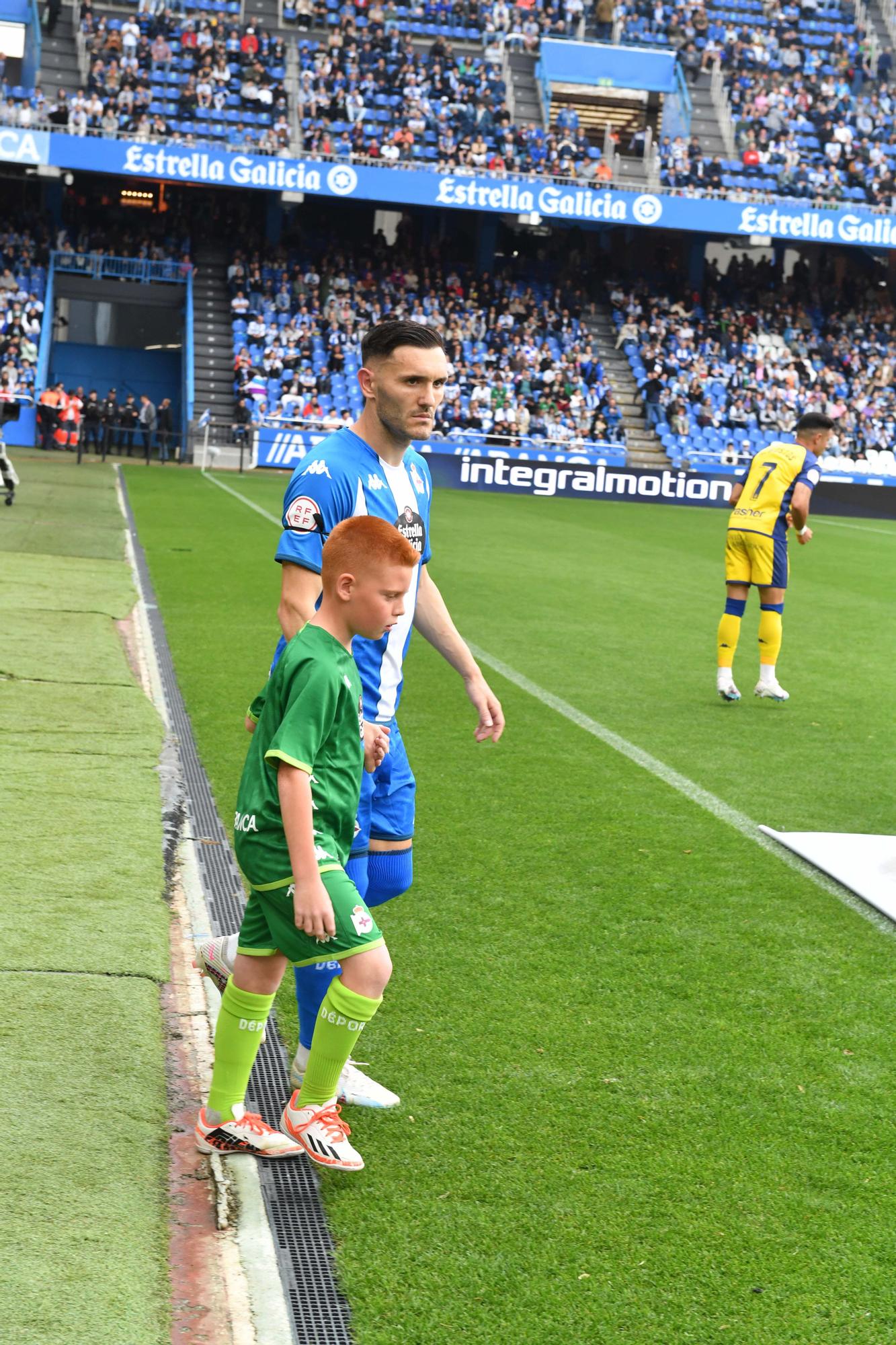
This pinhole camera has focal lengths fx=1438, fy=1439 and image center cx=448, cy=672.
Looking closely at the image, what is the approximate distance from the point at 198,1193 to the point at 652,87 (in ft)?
145

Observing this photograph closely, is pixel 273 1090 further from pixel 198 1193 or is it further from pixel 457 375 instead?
pixel 457 375

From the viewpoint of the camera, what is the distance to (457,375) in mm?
36344

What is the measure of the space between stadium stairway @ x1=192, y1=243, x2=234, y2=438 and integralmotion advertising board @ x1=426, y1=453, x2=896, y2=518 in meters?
Answer: 6.41

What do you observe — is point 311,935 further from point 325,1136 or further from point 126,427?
point 126,427

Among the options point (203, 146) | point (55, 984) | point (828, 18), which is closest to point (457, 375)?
point (203, 146)

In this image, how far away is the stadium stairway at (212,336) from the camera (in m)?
35.0

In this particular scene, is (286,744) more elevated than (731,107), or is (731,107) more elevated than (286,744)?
(731,107)

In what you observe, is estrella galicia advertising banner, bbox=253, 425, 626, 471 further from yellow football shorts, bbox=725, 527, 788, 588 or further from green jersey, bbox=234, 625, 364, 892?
green jersey, bbox=234, 625, 364, 892

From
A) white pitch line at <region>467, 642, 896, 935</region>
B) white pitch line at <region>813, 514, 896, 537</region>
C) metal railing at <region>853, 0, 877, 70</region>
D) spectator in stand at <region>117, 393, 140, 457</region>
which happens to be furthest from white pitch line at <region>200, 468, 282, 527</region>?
metal railing at <region>853, 0, 877, 70</region>

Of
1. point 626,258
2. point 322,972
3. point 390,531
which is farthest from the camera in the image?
point 626,258

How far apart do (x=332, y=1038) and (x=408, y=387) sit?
5.17ft

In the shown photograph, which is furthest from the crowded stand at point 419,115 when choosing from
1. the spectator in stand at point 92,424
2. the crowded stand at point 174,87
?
the spectator in stand at point 92,424

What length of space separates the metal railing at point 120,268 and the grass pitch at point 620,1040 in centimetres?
2925

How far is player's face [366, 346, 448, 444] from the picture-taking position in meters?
3.57
